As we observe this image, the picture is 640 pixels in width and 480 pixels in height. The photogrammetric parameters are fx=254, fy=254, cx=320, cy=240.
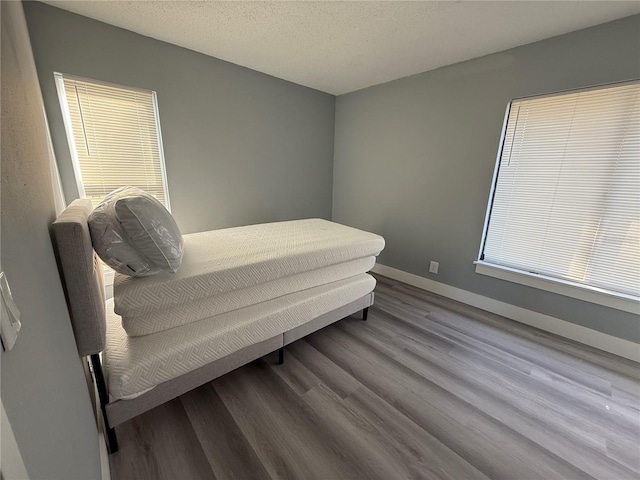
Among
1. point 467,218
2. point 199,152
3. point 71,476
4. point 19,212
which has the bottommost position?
point 71,476

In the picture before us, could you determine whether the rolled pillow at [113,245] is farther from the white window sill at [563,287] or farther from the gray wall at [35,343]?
the white window sill at [563,287]

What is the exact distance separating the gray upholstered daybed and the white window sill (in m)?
1.38

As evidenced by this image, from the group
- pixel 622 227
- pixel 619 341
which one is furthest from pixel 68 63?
pixel 619 341

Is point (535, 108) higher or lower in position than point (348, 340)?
higher

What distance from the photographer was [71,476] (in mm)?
614

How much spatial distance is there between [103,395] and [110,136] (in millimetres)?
2040

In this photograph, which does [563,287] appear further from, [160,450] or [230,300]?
[160,450]

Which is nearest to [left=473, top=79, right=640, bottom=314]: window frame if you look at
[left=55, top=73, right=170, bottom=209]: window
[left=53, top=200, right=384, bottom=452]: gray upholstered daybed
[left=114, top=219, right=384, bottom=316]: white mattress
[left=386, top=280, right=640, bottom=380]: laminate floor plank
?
[left=386, top=280, right=640, bottom=380]: laminate floor plank

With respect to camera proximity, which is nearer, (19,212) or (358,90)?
(19,212)

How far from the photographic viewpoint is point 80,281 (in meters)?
0.93

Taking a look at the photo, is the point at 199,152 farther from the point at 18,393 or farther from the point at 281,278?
the point at 18,393

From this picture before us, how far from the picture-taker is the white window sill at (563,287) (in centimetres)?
187

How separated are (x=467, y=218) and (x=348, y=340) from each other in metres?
1.73

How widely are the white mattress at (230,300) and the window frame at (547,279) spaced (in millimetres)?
1437
